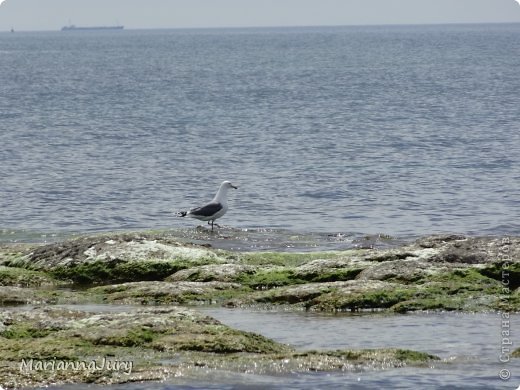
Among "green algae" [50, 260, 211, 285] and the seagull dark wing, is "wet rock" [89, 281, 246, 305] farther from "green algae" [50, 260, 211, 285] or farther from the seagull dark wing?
the seagull dark wing

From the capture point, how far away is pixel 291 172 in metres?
35.2

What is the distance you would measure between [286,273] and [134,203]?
13.0 meters

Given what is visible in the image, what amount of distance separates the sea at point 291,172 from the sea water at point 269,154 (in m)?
0.09

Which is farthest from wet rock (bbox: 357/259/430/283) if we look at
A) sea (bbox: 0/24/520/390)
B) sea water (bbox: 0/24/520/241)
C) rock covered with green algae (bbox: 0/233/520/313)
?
sea water (bbox: 0/24/520/241)

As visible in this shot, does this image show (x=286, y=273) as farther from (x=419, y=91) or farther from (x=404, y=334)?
(x=419, y=91)

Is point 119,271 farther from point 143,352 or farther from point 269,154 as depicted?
point 269,154

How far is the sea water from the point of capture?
26.7 m

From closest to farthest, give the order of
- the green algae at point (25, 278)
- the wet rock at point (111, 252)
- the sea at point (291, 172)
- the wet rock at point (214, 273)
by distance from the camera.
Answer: the sea at point (291, 172), the wet rock at point (214, 273), the green algae at point (25, 278), the wet rock at point (111, 252)

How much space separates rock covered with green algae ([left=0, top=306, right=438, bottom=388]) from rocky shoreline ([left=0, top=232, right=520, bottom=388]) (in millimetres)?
12

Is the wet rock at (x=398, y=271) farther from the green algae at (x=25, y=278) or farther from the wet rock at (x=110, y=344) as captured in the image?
the green algae at (x=25, y=278)

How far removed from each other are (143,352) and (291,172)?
2370cm

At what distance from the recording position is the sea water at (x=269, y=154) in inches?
1049

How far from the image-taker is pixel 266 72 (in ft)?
343

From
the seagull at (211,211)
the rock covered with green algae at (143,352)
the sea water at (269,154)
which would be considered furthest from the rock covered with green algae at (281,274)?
the sea water at (269,154)
